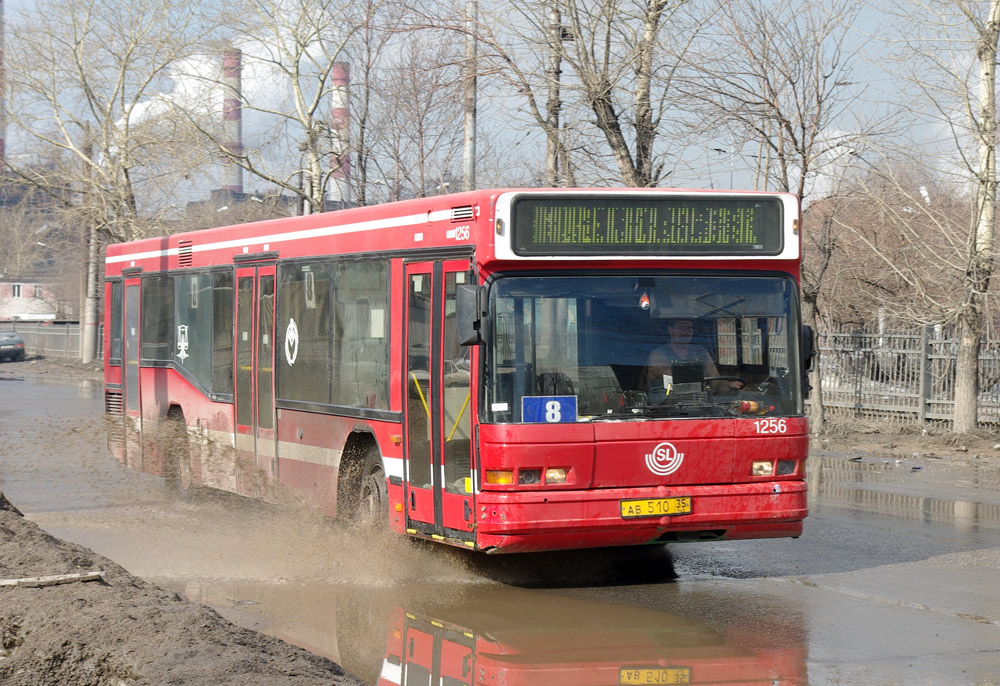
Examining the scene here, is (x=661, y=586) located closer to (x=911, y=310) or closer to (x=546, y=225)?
(x=546, y=225)

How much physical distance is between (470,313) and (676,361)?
1526 millimetres

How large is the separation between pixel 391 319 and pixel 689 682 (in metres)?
4.42

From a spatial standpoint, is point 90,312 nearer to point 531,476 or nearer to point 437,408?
point 437,408

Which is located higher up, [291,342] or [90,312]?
[90,312]

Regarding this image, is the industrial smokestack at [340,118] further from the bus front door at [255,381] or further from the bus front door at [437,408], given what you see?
the bus front door at [437,408]

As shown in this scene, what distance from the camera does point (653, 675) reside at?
6812 millimetres

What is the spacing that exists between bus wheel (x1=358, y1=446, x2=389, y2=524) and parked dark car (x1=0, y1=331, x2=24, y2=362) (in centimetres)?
4633

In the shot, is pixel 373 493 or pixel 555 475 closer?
pixel 555 475

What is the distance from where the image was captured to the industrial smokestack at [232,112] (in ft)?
95.2

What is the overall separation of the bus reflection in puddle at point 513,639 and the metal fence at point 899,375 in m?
14.5

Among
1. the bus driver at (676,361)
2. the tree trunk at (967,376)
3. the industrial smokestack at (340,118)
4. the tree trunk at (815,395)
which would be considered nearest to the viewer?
the bus driver at (676,361)

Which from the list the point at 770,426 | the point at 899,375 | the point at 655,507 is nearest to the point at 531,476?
the point at 655,507

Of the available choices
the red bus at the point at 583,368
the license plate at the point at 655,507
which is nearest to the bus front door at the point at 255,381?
the red bus at the point at 583,368

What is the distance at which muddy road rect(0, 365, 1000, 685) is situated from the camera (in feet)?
23.2
